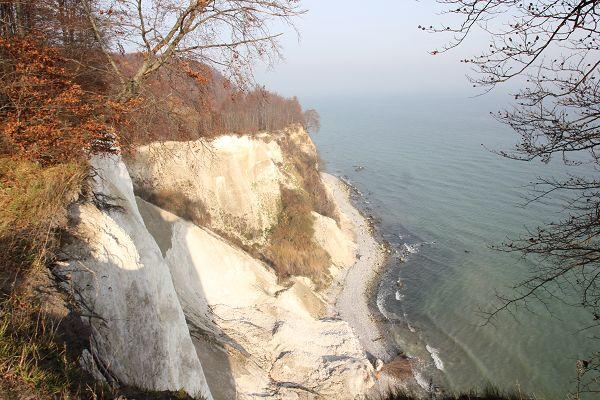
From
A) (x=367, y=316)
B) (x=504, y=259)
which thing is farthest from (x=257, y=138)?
(x=504, y=259)

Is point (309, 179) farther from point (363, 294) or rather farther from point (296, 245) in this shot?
point (363, 294)

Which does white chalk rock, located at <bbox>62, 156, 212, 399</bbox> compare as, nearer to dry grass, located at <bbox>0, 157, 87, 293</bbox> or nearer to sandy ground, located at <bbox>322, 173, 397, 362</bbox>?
dry grass, located at <bbox>0, 157, 87, 293</bbox>

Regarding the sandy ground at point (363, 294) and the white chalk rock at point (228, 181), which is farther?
the white chalk rock at point (228, 181)

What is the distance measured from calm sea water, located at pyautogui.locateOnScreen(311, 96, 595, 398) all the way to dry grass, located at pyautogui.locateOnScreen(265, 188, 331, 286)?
5.64 metres

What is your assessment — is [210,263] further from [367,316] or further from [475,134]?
[475,134]

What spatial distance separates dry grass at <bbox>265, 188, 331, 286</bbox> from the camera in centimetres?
2570

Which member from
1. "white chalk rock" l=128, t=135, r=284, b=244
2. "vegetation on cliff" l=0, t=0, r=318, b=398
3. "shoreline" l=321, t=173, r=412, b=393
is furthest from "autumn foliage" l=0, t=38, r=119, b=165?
"white chalk rock" l=128, t=135, r=284, b=244

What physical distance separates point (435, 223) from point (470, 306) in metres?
15.0

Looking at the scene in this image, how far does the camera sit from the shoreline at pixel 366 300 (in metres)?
20.5

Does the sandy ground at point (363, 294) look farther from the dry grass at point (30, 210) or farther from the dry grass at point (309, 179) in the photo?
the dry grass at point (30, 210)

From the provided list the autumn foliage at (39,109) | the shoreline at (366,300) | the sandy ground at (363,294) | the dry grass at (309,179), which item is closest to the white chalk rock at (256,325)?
the shoreline at (366,300)

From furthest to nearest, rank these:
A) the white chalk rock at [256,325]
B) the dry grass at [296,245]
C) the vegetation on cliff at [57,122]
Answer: the dry grass at [296,245], the white chalk rock at [256,325], the vegetation on cliff at [57,122]

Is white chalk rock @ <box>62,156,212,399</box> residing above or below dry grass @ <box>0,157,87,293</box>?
below

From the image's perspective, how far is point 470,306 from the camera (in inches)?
984
